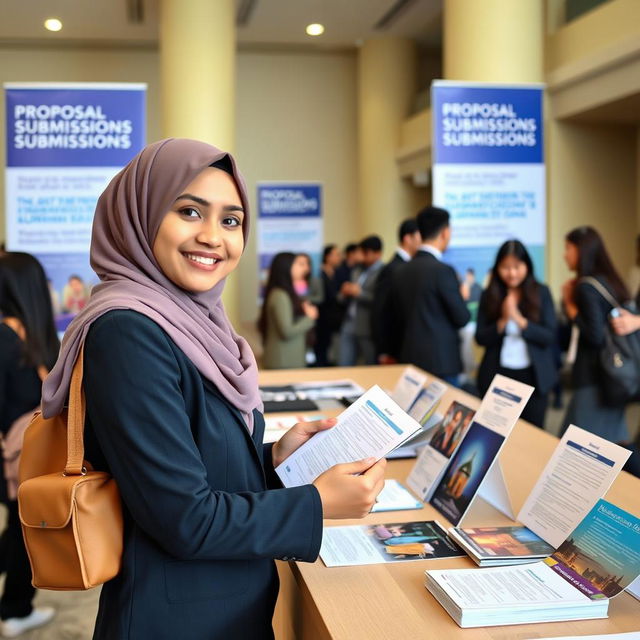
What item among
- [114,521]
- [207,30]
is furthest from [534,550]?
[207,30]

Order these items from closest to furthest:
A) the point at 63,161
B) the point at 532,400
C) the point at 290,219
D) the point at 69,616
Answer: the point at 69,616
the point at 532,400
the point at 63,161
the point at 290,219

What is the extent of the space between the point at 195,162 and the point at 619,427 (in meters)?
3.16

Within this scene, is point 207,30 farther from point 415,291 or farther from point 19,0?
point 415,291

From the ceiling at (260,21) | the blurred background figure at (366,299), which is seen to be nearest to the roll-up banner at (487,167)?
the blurred background figure at (366,299)

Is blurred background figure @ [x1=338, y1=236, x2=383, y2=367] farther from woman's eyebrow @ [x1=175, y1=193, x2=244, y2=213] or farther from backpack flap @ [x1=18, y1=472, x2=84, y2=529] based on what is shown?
backpack flap @ [x1=18, y1=472, x2=84, y2=529]

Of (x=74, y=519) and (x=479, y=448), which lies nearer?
(x=74, y=519)

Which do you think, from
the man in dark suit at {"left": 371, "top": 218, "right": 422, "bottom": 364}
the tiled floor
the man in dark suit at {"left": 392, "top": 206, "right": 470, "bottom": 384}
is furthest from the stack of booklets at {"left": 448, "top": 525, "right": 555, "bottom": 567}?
the man in dark suit at {"left": 371, "top": 218, "right": 422, "bottom": 364}

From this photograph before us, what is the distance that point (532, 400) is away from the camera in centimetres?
393

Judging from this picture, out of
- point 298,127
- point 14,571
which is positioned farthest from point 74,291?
point 298,127

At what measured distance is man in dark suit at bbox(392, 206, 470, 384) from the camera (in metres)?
4.56

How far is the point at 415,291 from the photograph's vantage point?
4.63 metres

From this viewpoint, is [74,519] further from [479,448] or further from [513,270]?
[513,270]

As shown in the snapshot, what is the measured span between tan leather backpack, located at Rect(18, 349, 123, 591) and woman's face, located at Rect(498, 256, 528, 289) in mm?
3126

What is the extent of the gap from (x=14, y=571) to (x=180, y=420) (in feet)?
7.17
